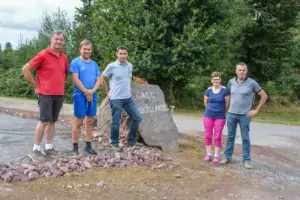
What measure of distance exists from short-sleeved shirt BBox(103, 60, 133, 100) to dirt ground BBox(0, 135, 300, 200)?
1.42m

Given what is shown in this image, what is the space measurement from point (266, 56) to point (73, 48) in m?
13.0

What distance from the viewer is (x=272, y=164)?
22.8 feet

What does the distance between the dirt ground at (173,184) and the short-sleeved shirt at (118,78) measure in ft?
4.66

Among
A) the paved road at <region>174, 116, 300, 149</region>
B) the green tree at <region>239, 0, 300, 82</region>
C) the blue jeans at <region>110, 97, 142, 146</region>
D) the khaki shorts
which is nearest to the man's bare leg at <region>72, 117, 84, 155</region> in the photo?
the khaki shorts

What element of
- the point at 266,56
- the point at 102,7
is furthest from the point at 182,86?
the point at 266,56

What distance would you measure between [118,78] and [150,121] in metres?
1.39

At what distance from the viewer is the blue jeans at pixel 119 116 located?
21.0ft

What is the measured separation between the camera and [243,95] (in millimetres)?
6047

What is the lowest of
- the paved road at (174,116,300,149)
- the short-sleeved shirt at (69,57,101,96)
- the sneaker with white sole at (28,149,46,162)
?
the paved road at (174,116,300,149)

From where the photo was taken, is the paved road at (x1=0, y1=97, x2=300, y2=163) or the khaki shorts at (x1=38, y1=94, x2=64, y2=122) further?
the paved road at (x1=0, y1=97, x2=300, y2=163)

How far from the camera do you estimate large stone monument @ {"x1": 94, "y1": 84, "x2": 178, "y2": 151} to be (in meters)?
7.13

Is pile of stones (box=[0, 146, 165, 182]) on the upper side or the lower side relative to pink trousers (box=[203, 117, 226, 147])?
lower

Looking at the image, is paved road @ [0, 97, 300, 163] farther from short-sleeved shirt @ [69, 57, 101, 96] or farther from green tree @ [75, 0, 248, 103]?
green tree @ [75, 0, 248, 103]

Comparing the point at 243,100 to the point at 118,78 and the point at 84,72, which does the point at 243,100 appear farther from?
the point at 84,72
